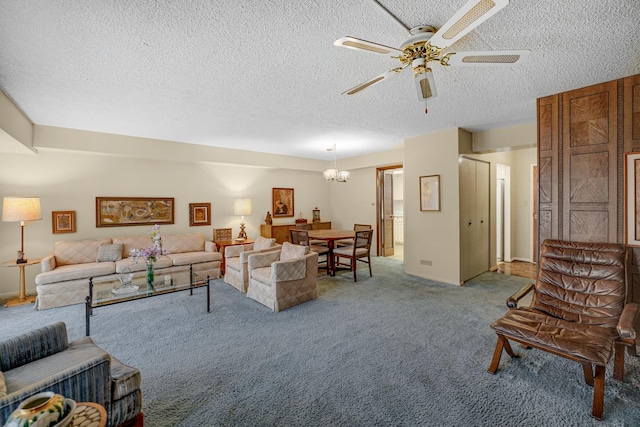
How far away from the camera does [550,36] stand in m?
2.02

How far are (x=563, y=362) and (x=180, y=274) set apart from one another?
4820 mm

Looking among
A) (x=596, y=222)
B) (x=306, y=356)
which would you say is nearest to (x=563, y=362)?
(x=596, y=222)

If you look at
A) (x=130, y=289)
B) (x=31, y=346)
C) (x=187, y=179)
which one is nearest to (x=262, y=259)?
(x=130, y=289)

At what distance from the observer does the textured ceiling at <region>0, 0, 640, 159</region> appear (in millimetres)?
1745

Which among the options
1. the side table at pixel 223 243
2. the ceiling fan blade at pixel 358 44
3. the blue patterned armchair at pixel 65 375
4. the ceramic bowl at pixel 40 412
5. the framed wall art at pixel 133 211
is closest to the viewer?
the ceramic bowl at pixel 40 412

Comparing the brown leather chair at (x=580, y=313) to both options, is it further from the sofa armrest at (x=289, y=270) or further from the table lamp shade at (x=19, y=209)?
the table lamp shade at (x=19, y=209)

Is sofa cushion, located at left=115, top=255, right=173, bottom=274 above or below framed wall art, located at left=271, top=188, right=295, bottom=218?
below

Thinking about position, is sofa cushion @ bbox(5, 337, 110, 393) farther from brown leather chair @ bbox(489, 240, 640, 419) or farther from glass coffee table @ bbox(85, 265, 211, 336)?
brown leather chair @ bbox(489, 240, 640, 419)

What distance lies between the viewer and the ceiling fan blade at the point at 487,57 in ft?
5.71

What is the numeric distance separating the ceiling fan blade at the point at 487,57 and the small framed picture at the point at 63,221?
225 inches

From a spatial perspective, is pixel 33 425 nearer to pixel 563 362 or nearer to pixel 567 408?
pixel 567 408

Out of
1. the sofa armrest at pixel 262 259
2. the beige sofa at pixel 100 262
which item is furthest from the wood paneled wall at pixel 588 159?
the beige sofa at pixel 100 262

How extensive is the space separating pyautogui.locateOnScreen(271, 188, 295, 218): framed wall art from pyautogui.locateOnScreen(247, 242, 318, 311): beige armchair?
9.24 ft

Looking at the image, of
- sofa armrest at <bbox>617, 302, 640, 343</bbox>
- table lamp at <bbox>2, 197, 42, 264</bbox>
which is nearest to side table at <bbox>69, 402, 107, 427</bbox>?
sofa armrest at <bbox>617, 302, 640, 343</bbox>
